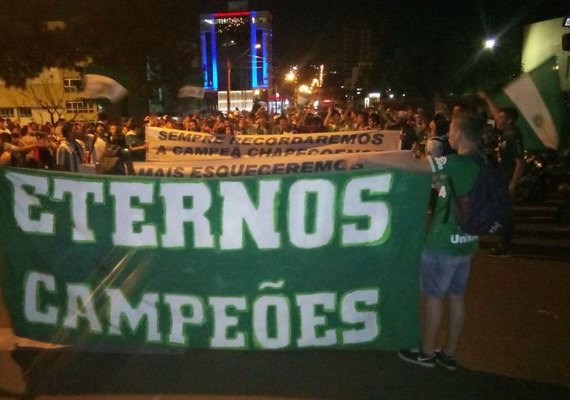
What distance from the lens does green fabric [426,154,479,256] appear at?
3.90 meters

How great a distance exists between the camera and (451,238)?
3975mm

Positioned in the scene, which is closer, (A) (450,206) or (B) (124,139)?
(A) (450,206)

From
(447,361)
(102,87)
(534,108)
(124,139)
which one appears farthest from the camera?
(124,139)

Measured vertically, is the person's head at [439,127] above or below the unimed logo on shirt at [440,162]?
above

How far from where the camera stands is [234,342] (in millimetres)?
4184

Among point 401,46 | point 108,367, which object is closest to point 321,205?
point 108,367

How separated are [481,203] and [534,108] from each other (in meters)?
0.77

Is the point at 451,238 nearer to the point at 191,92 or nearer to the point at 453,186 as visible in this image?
the point at 453,186

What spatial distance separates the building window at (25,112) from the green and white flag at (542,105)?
4210cm

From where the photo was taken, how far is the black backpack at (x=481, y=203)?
3881mm

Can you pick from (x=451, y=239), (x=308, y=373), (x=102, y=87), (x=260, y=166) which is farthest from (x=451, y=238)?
(x=102, y=87)

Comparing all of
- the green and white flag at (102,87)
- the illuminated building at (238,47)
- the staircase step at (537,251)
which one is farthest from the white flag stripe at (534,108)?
the illuminated building at (238,47)

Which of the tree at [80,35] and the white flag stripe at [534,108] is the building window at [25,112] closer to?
the tree at [80,35]

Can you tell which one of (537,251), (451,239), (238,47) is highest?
(238,47)
